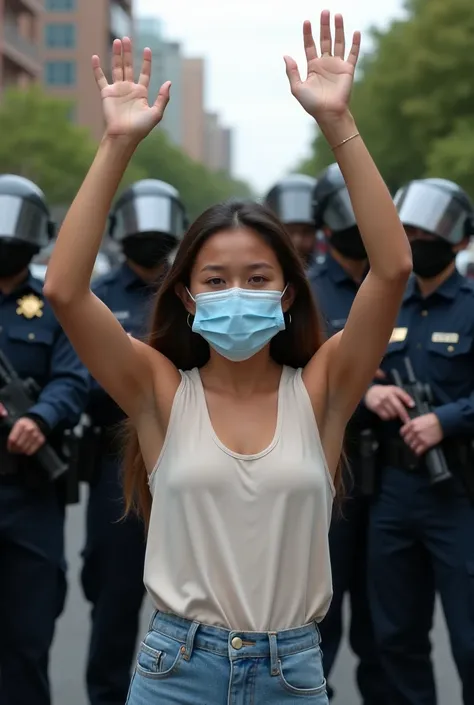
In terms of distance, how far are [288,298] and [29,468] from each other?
2022 mm

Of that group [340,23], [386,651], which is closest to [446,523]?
[386,651]

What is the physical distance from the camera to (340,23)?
3.00m

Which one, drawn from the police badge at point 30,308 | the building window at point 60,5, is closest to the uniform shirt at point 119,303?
the police badge at point 30,308

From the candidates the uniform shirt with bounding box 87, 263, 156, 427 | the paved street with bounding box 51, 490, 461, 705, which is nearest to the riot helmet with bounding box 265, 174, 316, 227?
the uniform shirt with bounding box 87, 263, 156, 427

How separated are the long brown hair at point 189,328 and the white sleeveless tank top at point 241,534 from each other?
37 centimetres

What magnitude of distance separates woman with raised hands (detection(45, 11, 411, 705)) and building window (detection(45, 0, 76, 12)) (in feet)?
326

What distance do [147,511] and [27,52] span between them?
70.5m

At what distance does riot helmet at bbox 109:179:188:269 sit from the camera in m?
6.12

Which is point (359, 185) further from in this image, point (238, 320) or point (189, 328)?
point (189, 328)

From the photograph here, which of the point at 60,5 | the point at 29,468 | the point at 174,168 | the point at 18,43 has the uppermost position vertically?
the point at 29,468

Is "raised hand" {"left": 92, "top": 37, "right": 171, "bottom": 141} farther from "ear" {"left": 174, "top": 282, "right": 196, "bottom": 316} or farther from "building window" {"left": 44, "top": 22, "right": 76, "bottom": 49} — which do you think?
"building window" {"left": 44, "top": 22, "right": 76, "bottom": 49}

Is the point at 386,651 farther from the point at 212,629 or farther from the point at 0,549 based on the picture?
the point at 212,629

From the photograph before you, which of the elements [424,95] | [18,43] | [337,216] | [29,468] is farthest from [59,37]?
[29,468]

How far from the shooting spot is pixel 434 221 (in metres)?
5.27
